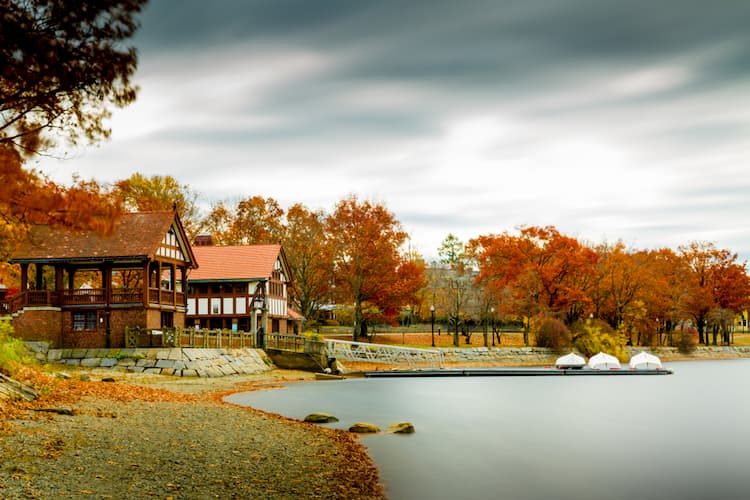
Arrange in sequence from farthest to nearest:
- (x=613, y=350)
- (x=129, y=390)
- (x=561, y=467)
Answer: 1. (x=613, y=350)
2. (x=129, y=390)
3. (x=561, y=467)

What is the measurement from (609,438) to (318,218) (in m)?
47.9

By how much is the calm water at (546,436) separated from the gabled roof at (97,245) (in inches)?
454

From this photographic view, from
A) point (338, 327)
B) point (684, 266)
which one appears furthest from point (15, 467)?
point (684, 266)

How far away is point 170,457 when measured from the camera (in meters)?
12.7

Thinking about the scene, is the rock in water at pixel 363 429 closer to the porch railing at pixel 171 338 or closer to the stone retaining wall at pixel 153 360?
the stone retaining wall at pixel 153 360

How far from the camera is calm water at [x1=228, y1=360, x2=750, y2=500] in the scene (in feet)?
47.1

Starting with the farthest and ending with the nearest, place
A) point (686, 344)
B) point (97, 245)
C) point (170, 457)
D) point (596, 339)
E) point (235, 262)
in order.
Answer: point (686, 344), point (596, 339), point (235, 262), point (97, 245), point (170, 457)

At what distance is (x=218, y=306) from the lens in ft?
172

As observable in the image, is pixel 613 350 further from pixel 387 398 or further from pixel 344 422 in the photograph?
pixel 344 422

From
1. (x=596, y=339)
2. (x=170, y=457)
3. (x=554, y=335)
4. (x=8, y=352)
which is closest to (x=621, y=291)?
(x=596, y=339)

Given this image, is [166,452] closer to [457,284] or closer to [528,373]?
[528,373]

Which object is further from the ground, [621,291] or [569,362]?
[621,291]

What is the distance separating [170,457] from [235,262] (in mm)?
40916

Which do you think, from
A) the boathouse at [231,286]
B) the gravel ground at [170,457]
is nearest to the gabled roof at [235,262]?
the boathouse at [231,286]
